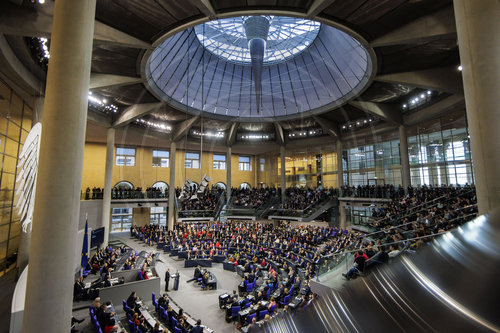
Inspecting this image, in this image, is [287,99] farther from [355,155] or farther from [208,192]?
[208,192]

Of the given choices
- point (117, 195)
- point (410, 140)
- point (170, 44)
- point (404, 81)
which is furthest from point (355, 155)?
point (117, 195)

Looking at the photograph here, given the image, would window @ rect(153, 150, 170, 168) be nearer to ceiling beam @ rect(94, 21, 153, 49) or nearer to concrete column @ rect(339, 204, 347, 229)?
ceiling beam @ rect(94, 21, 153, 49)

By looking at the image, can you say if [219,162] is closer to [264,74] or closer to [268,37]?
[264,74]

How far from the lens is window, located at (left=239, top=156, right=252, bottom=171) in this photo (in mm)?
40253

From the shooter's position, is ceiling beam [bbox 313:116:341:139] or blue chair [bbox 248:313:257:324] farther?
ceiling beam [bbox 313:116:341:139]

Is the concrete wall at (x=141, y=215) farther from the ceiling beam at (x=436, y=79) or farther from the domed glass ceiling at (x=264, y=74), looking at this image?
the ceiling beam at (x=436, y=79)

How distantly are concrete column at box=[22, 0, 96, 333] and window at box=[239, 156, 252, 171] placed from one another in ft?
113

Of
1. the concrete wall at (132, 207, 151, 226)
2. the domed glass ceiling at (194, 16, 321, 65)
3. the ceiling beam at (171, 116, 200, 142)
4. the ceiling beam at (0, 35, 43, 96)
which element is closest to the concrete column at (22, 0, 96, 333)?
the ceiling beam at (0, 35, 43, 96)

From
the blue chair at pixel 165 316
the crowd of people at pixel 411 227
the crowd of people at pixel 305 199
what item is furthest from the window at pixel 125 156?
the crowd of people at pixel 411 227

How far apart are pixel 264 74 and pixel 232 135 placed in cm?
800

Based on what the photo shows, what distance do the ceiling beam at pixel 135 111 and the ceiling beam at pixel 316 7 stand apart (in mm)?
14852

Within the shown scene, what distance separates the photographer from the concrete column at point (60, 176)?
5070 millimetres

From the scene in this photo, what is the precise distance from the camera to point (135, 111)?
70.7 feet

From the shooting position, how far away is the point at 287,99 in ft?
87.9
